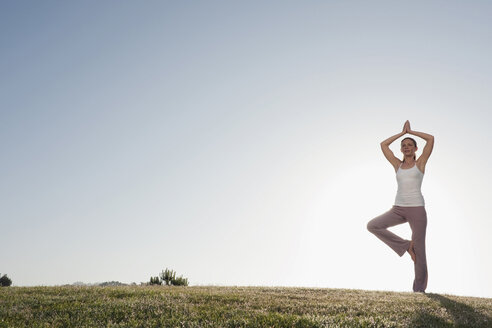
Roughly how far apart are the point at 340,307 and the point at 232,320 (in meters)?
2.84

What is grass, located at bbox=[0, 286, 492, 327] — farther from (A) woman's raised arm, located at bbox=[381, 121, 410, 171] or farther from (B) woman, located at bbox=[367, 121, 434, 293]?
(A) woman's raised arm, located at bbox=[381, 121, 410, 171]

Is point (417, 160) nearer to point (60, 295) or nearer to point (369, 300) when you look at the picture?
point (369, 300)

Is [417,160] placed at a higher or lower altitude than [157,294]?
higher

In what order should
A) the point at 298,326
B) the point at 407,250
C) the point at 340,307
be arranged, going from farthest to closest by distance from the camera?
the point at 407,250 < the point at 340,307 < the point at 298,326

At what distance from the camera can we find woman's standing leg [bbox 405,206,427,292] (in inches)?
545

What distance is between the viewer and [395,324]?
27.5ft

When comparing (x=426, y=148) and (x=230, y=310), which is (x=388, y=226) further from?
(x=230, y=310)

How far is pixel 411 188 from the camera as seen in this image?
14180 millimetres

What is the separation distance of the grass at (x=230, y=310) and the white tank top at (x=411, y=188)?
3.20 meters

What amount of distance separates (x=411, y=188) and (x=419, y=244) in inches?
72.0

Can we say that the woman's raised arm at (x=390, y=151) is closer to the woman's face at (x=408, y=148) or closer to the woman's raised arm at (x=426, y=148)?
the woman's face at (x=408, y=148)

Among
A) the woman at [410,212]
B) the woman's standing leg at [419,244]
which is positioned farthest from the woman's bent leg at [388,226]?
the woman's standing leg at [419,244]

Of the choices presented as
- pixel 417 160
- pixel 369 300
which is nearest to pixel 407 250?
pixel 417 160

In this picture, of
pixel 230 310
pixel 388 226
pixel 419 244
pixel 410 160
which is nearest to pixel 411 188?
pixel 410 160
